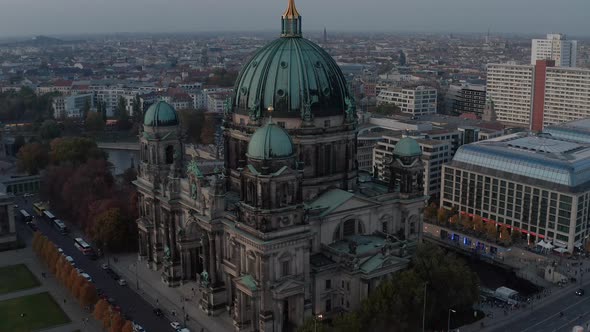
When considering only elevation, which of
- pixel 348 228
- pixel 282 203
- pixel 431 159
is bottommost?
pixel 431 159

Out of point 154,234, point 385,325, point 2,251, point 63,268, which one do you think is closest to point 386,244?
point 385,325

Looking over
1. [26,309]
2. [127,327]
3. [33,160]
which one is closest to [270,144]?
[127,327]

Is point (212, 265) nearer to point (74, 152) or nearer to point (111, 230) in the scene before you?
point (111, 230)

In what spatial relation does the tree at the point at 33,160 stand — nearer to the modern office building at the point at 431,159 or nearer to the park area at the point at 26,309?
the park area at the point at 26,309

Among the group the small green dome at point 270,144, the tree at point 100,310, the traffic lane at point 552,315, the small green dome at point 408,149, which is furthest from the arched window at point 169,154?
the traffic lane at point 552,315

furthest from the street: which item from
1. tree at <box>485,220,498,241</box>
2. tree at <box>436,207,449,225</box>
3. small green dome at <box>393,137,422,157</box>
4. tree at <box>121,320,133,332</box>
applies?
tree at <box>485,220,498,241</box>

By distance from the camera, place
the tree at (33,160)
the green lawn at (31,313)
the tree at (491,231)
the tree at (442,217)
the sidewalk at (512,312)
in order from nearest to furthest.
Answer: the sidewalk at (512,312) < the green lawn at (31,313) < the tree at (491,231) < the tree at (442,217) < the tree at (33,160)

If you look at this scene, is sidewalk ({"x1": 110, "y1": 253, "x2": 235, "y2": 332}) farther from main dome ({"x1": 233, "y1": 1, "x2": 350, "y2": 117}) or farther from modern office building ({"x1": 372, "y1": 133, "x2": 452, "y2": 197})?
modern office building ({"x1": 372, "y1": 133, "x2": 452, "y2": 197})
